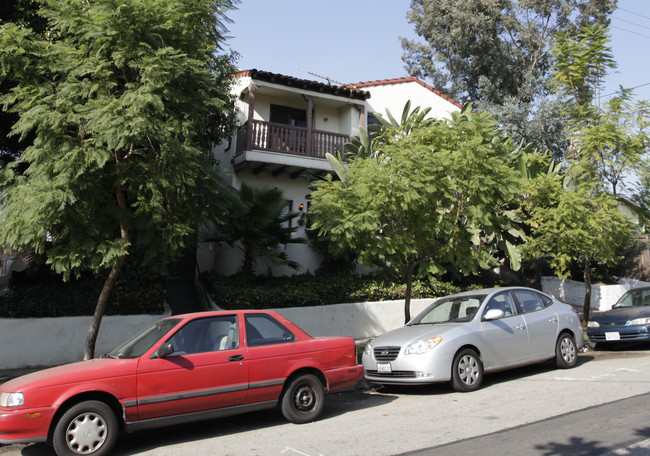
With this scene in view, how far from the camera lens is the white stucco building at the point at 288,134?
15.5 meters

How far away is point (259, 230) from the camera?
13.5m

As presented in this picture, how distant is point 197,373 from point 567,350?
689 cm

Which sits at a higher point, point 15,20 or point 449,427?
point 15,20

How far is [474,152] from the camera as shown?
9.20 m

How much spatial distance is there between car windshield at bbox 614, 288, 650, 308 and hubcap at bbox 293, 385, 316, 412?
9434 mm

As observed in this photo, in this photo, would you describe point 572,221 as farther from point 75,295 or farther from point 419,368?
point 75,295

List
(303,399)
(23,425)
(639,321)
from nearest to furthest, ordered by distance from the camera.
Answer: (23,425) → (303,399) → (639,321)

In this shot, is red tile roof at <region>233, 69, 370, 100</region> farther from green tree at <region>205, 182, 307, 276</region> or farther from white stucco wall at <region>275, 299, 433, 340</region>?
white stucco wall at <region>275, 299, 433, 340</region>

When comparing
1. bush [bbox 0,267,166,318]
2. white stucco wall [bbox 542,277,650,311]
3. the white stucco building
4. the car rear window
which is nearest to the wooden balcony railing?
the white stucco building

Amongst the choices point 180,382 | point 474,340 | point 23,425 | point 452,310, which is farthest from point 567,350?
point 23,425

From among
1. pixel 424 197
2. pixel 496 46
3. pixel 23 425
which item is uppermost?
pixel 496 46

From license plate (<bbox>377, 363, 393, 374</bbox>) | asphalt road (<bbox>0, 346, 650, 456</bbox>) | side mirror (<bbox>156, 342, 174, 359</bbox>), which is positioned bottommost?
asphalt road (<bbox>0, 346, 650, 456</bbox>)

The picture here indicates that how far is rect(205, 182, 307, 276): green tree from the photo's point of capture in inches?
A: 524

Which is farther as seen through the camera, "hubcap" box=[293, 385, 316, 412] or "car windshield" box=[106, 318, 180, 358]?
"hubcap" box=[293, 385, 316, 412]
